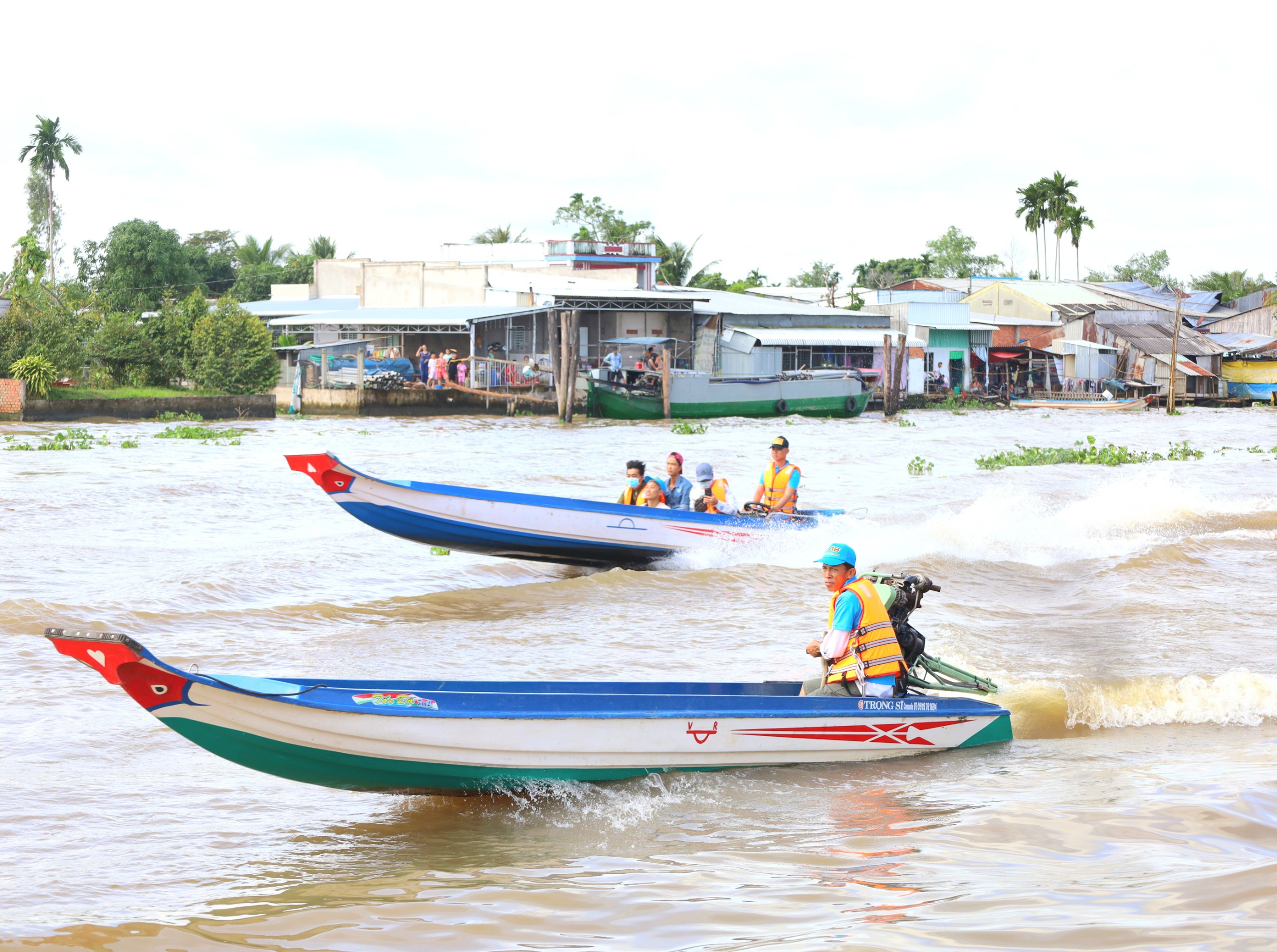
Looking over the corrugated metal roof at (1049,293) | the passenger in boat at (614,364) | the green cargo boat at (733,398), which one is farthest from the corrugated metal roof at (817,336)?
the corrugated metal roof at (1049,293)

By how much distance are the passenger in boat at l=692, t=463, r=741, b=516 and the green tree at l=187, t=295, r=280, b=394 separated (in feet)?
85.1

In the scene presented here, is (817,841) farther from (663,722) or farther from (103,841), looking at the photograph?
(103,841)

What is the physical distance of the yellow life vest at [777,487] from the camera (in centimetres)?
1249

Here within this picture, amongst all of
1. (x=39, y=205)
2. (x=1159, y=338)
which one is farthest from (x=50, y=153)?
(x=1159, y=338)

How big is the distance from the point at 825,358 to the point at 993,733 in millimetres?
37931

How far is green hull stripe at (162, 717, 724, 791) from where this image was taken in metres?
5.20

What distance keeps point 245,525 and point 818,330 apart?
32.1m

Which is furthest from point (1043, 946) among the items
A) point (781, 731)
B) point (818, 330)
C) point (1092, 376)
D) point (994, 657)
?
point (1092, 376)

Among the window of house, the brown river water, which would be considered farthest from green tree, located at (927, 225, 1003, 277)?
the brown river water

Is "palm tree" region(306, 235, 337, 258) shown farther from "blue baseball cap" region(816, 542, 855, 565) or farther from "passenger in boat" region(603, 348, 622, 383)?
"blue baseball cap" region(816, 542, 855, 565)

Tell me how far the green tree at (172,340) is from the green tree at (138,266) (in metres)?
11.5

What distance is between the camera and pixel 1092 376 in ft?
169

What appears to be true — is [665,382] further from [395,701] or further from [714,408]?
[395,701]

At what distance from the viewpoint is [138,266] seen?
4841 centimetres
